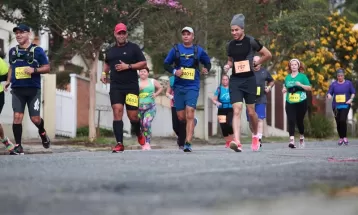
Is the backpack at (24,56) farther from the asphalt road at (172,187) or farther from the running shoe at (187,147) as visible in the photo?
the asphalt road at (172,187)

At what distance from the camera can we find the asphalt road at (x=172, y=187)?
532 cm

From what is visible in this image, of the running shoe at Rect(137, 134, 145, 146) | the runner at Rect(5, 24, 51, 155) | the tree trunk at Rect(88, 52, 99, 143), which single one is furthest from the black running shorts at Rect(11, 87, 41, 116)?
the tree trunk at Rect(88, 52, 99, 143)

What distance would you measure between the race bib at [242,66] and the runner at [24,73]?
8.80 feet

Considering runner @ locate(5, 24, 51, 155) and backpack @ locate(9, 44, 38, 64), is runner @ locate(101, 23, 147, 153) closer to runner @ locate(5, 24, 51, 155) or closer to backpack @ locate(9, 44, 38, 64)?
runner @ locate(5, 24, 51, 155)

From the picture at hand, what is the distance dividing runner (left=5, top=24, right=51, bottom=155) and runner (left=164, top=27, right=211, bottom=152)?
1.89m

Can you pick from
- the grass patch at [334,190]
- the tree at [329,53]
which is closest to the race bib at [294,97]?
the grass patch at [334,190]

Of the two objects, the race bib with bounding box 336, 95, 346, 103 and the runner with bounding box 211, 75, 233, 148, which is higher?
the race bib with bounding box 336, 95, 346, 103

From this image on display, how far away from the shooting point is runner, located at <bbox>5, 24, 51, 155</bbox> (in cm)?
1413

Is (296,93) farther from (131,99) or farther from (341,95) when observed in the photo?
(131,99)

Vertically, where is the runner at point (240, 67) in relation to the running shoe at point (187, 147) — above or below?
above

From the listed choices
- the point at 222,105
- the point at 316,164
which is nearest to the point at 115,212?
the point at 316,164

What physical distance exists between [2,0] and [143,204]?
1501cm

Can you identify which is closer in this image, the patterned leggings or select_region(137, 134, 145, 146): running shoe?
select_region(137, 134, 145, 146): running shoe

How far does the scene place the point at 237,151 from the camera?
556 inches
